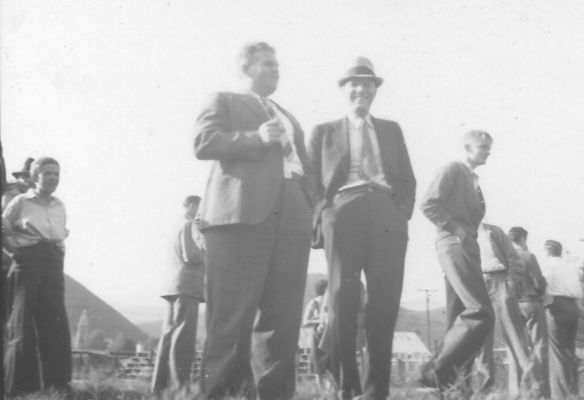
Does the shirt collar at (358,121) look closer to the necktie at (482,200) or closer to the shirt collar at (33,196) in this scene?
the necktie at (482,200)

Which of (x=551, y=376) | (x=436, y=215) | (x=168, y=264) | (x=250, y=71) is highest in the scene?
→ (x=250, y=71)

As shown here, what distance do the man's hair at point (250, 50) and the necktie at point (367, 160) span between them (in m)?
0.71

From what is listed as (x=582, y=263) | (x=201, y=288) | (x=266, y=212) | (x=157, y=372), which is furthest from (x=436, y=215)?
(x=582, y=263)

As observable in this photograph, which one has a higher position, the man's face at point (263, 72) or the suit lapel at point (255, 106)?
the man's face at point (263, 72)

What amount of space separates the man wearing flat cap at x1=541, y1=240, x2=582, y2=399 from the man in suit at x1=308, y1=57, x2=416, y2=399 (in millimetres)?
3498

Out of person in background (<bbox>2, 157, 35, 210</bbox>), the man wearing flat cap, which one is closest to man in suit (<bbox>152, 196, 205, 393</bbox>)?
person in background (<bbox>2, 157, 35, 210</bbox>)

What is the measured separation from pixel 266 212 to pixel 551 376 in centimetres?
438

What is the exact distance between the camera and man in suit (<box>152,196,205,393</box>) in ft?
21.1

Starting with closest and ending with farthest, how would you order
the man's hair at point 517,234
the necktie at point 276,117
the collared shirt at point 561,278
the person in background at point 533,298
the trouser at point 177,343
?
1. the necktie at point 276,117
2. the trouser at point 177,343
3. the person in background at point 533,298
4. the collared shirt at point 561,278
5. the man's hair at point 517,234

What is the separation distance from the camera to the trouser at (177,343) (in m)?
6.36

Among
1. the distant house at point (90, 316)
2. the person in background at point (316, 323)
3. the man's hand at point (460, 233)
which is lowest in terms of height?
the distant house at point (90, 316)

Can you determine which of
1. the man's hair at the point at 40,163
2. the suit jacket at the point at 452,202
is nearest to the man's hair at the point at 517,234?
the suit jacket at the point at 452,202

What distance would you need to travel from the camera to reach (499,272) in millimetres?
6066

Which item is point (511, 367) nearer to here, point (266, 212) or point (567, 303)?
point (567, 303)
